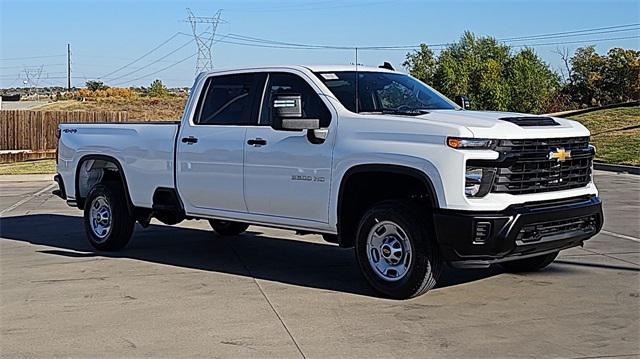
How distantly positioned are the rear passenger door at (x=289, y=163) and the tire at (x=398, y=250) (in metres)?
0.53

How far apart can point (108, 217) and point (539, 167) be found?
5443 millimetres

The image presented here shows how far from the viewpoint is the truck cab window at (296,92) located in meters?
8.18

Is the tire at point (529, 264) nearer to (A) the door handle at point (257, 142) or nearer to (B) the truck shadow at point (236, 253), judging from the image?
(B) the truck shadow at point (236, 253)

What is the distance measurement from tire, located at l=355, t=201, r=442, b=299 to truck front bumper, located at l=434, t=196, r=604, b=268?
208mm

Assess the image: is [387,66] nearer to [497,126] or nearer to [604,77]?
[497,126]

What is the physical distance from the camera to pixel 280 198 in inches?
330

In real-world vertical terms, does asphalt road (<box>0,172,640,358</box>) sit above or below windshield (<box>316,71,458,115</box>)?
below

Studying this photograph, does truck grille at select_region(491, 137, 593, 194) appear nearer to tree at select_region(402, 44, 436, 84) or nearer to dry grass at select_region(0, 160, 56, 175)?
dry grass at select_region(0, 160, 56, 175)

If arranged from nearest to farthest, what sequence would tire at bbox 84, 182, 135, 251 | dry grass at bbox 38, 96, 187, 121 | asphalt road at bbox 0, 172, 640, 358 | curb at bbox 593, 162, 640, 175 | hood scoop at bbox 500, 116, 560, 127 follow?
asphalt road at bbox 0, 172, 640, 358 < hood scoop at bbox 500, 116, 560, 127 < tire at bbox 84, 182, 135, 251 < curb at bbox 593, 162, 640, 175 < dry grass at bbox 38, 96, 187, 121

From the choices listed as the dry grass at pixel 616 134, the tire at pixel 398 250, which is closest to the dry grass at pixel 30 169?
the dry grass at pixel 616 134

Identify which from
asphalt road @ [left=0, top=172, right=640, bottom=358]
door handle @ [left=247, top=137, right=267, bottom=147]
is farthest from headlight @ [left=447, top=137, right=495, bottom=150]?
door handle @ [left=247, top=137, right=267, bottom=147]

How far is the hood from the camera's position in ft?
22.9

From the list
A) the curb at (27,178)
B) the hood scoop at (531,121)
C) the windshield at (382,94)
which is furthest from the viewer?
the curb at (27,178)

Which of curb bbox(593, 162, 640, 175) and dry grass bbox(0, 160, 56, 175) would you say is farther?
dry grass bbox(0, 160, 56, 175)
